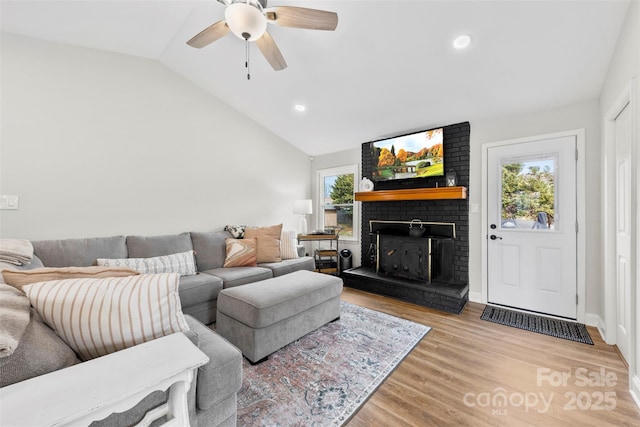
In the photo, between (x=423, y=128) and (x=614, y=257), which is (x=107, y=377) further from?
(x=423, y=128)

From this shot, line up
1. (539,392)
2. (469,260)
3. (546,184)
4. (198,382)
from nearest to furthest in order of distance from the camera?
1. (198,382)
2. (539,392)
3. (546,184)
4. (469,260)

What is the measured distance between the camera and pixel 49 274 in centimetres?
110

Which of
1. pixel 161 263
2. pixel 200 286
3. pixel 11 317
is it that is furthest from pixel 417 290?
pixel 11 317

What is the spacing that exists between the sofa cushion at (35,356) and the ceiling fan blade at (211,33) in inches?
79.8

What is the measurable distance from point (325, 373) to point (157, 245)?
2229 millimetres

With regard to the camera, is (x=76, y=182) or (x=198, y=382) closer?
(x=198, y=382)

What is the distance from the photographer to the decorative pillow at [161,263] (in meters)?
2.46

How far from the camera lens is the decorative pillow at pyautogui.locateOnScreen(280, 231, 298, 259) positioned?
366cm

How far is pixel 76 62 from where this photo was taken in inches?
102

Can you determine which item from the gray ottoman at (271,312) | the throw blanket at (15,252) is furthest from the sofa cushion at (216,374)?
the throw blanket at (15,252)

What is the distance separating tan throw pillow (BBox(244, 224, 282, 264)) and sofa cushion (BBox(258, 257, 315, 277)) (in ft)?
0.30

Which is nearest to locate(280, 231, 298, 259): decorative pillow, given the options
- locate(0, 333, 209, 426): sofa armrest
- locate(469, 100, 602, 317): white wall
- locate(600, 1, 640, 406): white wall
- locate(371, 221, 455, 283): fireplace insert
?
locate(371, 221, 455, 283): fireplace insert

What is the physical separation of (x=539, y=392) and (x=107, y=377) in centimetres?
232

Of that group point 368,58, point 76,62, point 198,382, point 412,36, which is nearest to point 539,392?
point 198,382
